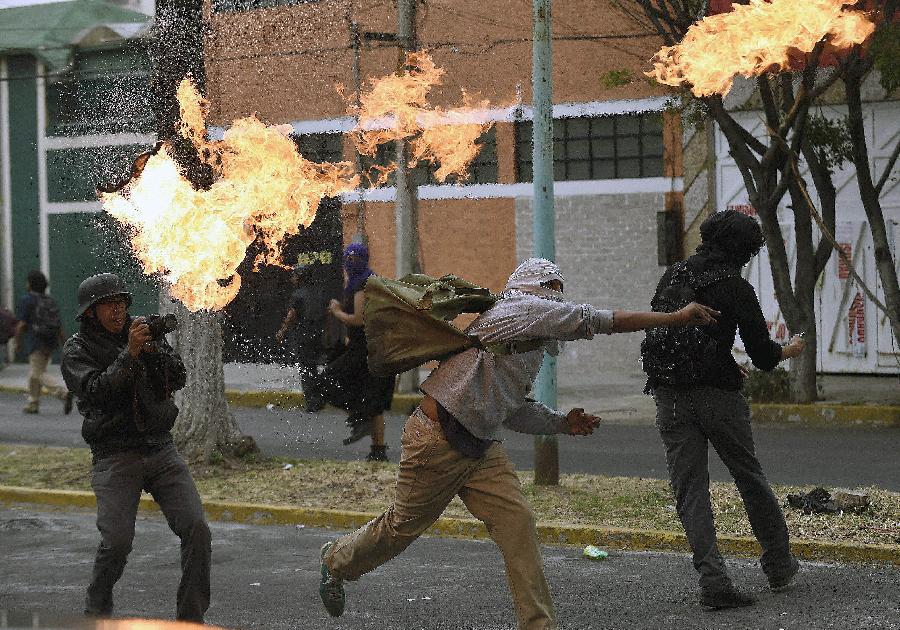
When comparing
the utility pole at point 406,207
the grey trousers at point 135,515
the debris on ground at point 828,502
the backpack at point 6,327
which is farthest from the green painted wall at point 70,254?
the grey trousers at point 135,515

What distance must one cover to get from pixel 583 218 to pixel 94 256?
976 centimetres

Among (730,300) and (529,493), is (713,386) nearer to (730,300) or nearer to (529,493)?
(730,300)

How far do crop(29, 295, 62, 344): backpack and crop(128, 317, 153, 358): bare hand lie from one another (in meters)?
10.6

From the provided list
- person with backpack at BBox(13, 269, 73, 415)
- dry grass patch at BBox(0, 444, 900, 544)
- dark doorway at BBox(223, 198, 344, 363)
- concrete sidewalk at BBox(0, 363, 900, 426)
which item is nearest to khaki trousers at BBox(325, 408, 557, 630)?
dry grass patch at BBox(0, 444, 900, 544)

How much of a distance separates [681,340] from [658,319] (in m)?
1.16

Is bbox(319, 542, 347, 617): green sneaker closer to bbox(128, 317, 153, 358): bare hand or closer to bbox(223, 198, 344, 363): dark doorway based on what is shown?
bbox(128, 317, 153, 358): bare hand

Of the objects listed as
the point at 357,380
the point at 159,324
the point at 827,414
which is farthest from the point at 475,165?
the point at 159,324

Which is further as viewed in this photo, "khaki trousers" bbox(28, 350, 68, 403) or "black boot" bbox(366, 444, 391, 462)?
"khaki trousers" bbox(28, 350, 68, 403)

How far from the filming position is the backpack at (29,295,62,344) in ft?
51.2

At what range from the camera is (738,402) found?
6465mm

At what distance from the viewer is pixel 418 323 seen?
537cm

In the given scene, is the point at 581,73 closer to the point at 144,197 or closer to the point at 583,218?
the point at 583,218

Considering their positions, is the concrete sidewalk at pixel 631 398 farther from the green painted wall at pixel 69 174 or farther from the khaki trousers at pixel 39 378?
the green painted wall at pixel 69 174

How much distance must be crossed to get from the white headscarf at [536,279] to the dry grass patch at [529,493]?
10.1 ft
